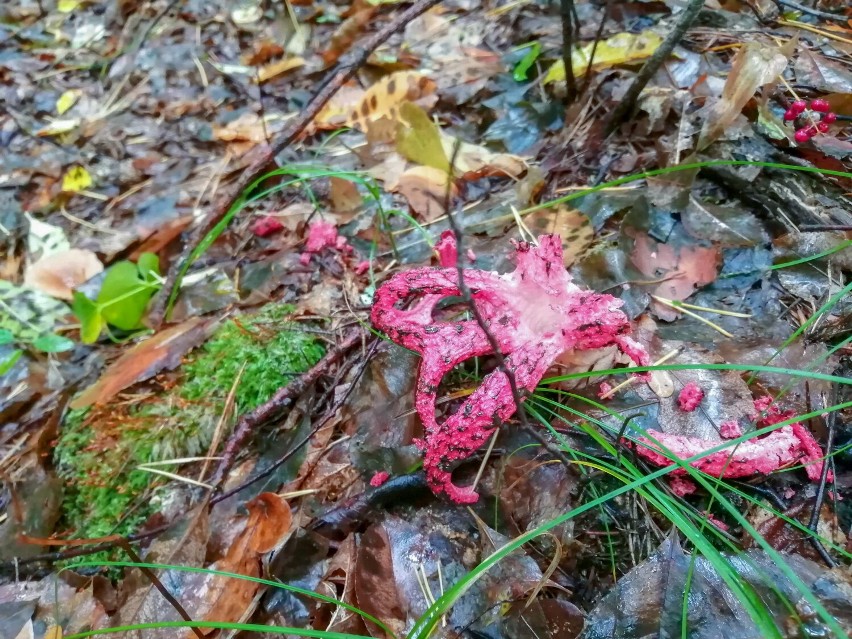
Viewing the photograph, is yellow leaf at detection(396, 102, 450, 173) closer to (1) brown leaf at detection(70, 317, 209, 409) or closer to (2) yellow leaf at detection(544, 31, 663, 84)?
(2) yellow leaf at detection(544, 31, 663, 84)

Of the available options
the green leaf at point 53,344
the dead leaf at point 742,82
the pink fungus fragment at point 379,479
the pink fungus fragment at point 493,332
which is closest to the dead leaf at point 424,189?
the pink fungus fragment at point 493,332

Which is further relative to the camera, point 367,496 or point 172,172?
point 172,172

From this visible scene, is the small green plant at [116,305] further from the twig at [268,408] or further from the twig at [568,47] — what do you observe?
the twig at [568,47]

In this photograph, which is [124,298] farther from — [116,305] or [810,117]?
[810,117]

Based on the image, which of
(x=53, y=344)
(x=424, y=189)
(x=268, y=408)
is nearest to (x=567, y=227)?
(x=424, y=189)

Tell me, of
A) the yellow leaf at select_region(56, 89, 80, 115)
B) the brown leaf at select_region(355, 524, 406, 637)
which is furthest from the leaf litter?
the yellow leaf at select_region(56, 89, 80, 115)

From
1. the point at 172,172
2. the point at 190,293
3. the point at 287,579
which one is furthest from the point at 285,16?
the point at 287,579

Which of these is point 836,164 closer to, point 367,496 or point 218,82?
point 367,496
